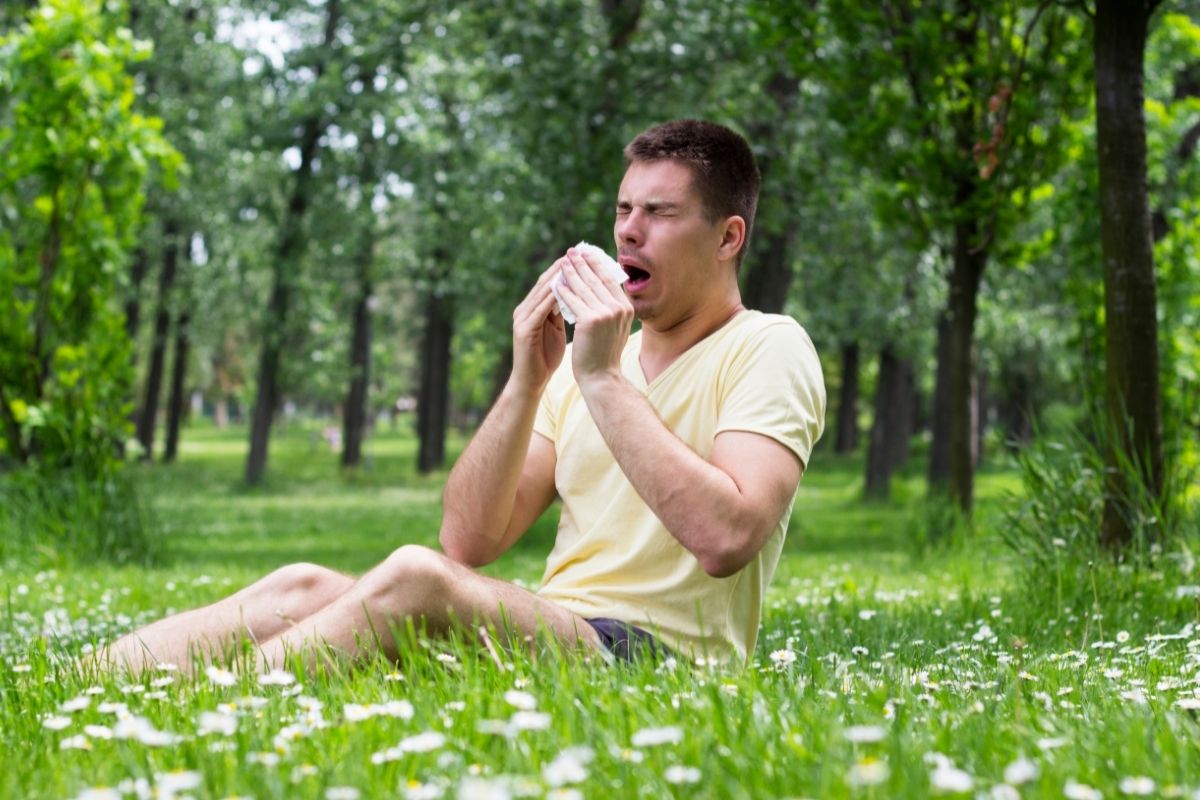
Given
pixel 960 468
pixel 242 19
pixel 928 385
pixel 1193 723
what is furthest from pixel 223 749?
pixel 928 385

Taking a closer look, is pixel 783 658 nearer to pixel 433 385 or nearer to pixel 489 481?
pixel 489 481

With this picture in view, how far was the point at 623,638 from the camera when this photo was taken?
11.4 feet

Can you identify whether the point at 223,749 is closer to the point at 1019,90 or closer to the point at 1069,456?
the point at 1069,456

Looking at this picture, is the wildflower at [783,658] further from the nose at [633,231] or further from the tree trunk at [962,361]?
the tree trunk at [962,361]

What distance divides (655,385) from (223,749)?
172cm

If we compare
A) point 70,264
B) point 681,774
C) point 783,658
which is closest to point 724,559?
point 783,658

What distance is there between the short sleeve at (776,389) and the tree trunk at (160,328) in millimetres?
25427

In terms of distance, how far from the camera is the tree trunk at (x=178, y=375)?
97.0ft

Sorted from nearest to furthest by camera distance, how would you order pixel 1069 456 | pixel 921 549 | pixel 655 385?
pixel 655 385 → pixel 1069 456 → pixel 921 549

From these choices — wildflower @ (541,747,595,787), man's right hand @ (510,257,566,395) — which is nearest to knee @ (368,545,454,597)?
man's right hand @ (510,257,566,395)

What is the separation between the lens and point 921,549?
1054 cm

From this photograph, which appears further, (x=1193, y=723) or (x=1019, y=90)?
(x=1019, y=90)

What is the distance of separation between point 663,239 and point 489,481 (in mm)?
859

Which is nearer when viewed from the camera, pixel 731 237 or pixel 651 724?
pixel 651 724
